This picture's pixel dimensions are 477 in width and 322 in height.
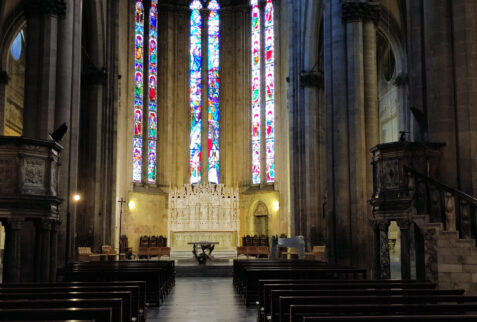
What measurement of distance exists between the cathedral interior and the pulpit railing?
0.04 meters

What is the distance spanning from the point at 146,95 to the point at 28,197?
1046 inches

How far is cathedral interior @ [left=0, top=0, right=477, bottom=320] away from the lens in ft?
42.2

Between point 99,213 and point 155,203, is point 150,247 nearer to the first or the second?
point 99,213

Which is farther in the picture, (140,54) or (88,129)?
(140,54)

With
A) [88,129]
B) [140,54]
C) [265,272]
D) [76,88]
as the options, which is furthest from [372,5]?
[140,54]

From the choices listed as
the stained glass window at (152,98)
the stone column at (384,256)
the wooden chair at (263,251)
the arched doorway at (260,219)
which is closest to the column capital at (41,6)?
the stone column at (384,256)

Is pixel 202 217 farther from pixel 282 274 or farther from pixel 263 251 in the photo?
pixel 282 274

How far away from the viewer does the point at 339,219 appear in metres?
21.4

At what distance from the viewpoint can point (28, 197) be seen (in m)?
12.5

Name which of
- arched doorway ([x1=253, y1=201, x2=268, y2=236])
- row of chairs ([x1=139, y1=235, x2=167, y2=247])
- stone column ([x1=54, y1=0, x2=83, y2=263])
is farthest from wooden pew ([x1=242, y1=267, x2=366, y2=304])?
arched doorway ([x1=253, y1=201, x2=268, y2=236])

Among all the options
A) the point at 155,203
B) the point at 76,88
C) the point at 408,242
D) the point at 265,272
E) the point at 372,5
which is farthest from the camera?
the point at 155,203

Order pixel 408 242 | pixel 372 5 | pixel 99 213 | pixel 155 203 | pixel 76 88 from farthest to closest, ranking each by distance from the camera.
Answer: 1. pixel 155 203
2. pixel 99 213
3. pixel 372 5
4. pixel 76 88
5. pixel 408 242

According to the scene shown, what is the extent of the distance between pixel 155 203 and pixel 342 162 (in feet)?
61.0

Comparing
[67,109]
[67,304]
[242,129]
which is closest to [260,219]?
[242,129]
